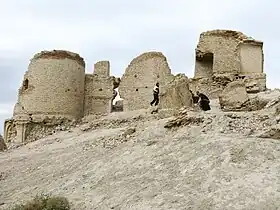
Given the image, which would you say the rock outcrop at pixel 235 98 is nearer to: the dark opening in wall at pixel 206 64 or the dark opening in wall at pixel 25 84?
the dark opening in wall at pixel 206 64

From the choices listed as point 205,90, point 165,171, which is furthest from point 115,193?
point 205,90

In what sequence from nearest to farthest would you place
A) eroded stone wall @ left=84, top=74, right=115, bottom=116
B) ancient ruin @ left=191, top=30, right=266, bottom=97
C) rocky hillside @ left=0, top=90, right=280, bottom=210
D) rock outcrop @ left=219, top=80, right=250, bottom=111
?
rocky hillside @ left=0, top=90, right=280, bottom=210 < rock outcrop @ left=219, top=80, right=250, bottom=111 < ancient ruin @ left=191, top=30, right=266, bottom=97 < eroded stone wall @ left=84, top=74, right=115, bottom=116

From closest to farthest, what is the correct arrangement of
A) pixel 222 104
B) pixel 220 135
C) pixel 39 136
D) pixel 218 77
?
pixel 220 135 < pixel 222 104 < pixel 39 136 < pixel 218 77

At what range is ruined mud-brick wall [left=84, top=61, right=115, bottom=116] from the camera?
24219mm

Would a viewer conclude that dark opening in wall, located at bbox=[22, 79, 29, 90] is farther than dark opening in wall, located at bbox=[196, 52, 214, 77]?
No

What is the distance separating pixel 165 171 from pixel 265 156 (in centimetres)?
204

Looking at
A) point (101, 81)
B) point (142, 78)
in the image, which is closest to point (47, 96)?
point (101, 81)

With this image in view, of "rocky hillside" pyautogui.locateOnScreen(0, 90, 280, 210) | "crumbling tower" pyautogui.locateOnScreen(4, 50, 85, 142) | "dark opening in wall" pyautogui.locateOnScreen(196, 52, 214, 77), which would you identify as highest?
"dark opening in wall" pyautogui.locateOnScreen(196, 52, 214, 77)

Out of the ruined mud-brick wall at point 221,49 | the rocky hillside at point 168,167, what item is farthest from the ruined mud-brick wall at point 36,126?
the ruined mud-brick wall at point 221,49

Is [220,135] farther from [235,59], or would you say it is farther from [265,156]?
[235,59]

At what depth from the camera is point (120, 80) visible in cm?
2452

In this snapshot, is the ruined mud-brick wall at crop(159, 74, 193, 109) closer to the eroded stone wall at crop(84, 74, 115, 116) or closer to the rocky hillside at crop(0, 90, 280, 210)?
the rocky hillside at crop(0, 90, 280, 210)

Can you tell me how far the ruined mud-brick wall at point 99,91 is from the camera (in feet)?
79.5

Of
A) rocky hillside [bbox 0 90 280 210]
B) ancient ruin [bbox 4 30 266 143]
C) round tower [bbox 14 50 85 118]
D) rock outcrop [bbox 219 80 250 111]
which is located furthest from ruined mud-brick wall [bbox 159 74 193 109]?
round tower [bbox 14 50 85 118]
